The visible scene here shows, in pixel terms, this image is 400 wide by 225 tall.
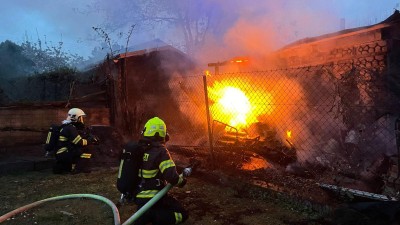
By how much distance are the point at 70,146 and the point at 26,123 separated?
239cm

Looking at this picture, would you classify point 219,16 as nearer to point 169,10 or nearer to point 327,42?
point 169,10

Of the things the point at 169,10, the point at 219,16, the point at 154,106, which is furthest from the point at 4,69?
the point at 219,16

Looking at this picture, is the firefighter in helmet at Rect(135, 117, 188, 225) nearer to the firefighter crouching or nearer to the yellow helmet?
the yellow helmet

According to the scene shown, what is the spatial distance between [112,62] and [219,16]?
12.1 metres

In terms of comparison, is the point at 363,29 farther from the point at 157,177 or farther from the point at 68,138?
the point at 68,138

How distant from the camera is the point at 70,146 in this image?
821 centimetres

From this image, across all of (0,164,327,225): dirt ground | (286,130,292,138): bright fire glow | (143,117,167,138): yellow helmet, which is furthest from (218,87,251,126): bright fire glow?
(143,117,167,138): yellow helmet

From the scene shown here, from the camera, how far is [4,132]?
9.35 m

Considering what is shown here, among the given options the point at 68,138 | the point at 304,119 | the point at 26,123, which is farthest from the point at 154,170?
the point at 26,123

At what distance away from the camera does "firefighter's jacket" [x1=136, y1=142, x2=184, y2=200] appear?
445cm

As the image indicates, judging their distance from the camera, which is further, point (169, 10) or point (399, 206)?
point (169, 10)

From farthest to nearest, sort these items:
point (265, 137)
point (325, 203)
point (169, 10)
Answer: point (169, 10), point (265, 137), point (325, 203)

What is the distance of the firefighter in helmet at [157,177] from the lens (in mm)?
4445

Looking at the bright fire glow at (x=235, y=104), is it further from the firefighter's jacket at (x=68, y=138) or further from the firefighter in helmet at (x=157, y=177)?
the firefighter in helmet at (x=157, y=177)
